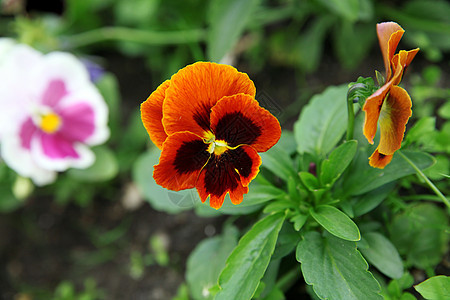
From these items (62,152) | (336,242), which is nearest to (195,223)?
(62,152)

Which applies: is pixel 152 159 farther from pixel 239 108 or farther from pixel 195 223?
pixel 239 108

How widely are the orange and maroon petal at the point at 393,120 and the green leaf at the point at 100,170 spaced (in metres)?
1.00

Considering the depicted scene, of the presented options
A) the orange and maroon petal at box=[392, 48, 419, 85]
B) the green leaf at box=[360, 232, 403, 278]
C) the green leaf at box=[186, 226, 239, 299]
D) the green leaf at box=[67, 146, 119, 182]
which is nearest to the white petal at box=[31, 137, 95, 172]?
the green leaf at box=[67, 146, 119, 182]

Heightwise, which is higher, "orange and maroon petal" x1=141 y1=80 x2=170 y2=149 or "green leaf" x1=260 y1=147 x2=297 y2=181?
"orange and maroon petal" x1=141 y1=80 x2=170 y2=149

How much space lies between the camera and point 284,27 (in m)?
1.92

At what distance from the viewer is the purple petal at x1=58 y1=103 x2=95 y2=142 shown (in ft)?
4.52

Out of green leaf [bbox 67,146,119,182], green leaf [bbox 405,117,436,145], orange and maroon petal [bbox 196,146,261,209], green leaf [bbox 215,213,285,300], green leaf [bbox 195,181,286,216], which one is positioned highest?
orange and maroon petal [bbox 196,146,261,209]

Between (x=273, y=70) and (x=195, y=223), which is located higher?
(x=273, y=70)

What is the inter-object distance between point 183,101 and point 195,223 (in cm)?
92

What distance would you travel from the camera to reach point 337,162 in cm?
87

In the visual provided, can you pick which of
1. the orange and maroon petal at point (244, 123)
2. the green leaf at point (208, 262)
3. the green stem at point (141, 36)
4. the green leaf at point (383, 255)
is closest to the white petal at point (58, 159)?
the green leaf at point (208, 262)

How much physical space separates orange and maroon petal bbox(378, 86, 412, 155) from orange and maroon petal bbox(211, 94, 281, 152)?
18cm

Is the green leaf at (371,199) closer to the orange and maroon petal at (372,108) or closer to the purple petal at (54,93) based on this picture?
the orange and maroon petal at (372,108)

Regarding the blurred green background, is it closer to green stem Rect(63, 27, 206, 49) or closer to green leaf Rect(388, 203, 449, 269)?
green stem Rect(63, 27, 206, 49)
